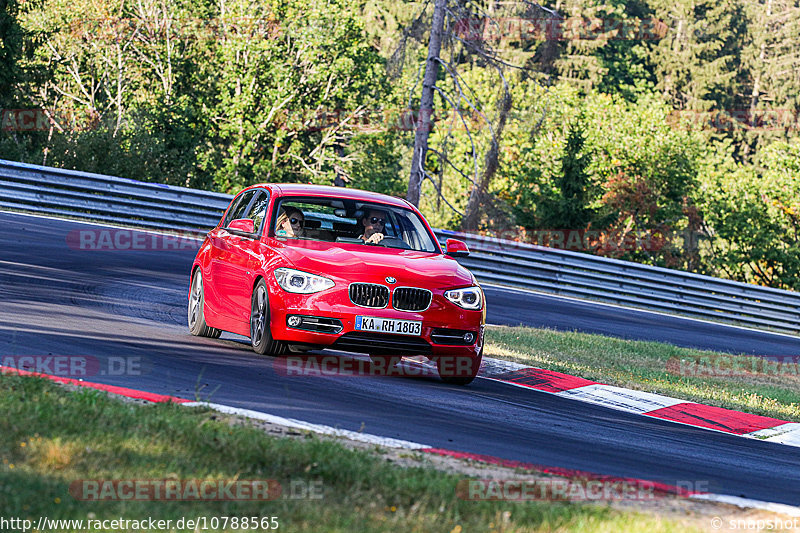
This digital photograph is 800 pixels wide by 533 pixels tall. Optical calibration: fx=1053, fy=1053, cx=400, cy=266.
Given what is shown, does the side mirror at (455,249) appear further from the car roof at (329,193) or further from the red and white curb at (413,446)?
the red and white curb at (413,446)

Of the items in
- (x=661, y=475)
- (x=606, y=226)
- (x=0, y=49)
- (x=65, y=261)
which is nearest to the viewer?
(x=661, y=475)

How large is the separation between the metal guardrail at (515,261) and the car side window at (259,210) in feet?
38.1

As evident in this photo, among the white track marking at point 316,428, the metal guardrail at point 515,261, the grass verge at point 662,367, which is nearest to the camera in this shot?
the white track marking at point 316,428

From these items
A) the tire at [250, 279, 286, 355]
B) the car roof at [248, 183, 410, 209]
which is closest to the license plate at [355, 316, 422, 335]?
the tire at [250, 279, 286, 355]

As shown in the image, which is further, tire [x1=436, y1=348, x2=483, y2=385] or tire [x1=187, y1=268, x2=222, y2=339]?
tire [x1=187, y1=268, x2=222, y2=339]

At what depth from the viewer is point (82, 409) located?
231 inches

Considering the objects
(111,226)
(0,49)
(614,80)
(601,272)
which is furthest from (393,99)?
(614,80)

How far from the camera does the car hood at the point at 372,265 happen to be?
9.27m

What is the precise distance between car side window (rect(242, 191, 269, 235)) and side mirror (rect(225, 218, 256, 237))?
72 mm

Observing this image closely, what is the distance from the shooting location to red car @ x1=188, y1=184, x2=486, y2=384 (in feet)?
30.1

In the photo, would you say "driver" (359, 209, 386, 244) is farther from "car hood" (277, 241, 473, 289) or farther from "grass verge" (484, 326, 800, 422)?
"grass verge" (484, 326, 800, 422)

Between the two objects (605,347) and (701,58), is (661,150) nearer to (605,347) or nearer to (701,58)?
(701,58)

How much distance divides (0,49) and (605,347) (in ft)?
73.2

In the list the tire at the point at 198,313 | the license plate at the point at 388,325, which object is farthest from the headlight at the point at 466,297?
the tire at the point at 198,313
